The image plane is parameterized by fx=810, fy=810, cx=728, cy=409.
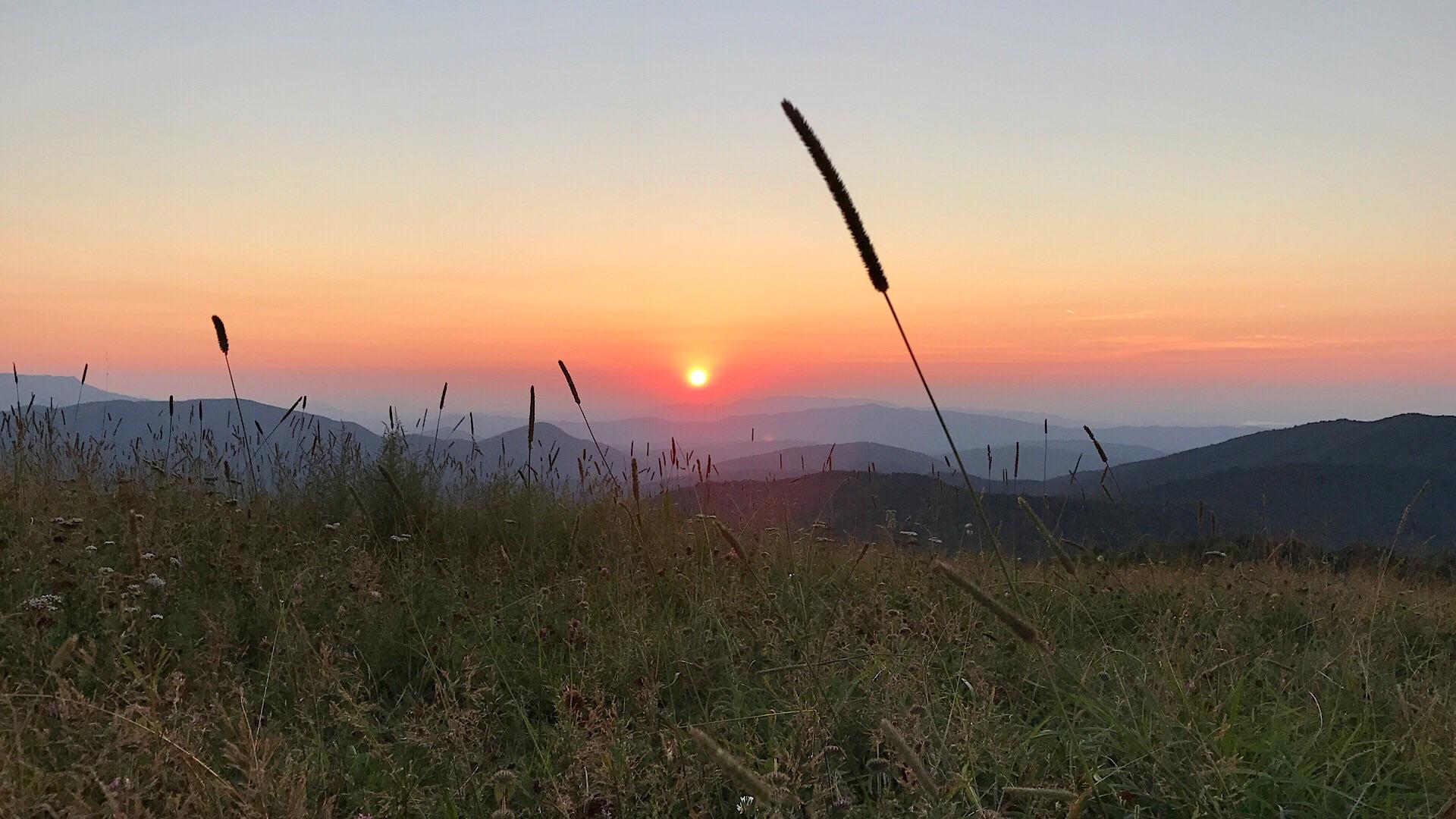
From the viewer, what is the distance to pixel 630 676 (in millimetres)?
3104

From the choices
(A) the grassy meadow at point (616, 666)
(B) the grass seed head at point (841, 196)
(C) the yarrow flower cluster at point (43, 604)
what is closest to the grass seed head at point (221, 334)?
(A) the grassy meadow at point (616, 666)

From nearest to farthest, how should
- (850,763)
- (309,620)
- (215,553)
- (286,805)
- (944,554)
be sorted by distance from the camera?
(286,805) < (850,763) < (309,620) < (215,553) < (944,554)

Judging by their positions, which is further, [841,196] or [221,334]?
[221,334]

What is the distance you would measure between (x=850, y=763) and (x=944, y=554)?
13.9 ft

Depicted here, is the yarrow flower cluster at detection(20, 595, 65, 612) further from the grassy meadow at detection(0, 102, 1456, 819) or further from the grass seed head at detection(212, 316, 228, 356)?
the grass seed head at detection(212, 316, 228, 356)

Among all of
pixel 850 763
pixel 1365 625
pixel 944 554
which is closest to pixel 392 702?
pixel 850 763

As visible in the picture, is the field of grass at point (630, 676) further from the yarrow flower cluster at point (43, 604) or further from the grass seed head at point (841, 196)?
the grass seed head at point (841, 196)

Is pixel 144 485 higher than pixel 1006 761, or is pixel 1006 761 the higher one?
pixel 144 485

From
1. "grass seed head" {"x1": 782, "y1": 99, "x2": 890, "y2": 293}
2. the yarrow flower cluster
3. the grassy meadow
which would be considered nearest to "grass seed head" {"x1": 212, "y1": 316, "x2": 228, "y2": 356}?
the grassy meadow

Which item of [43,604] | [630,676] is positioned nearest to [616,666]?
[630,676]

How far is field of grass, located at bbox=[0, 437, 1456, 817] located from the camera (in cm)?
200

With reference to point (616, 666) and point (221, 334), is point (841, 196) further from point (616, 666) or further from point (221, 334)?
point (221, 334)

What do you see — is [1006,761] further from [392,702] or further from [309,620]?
[309,620]

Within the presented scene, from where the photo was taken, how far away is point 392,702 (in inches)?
129
